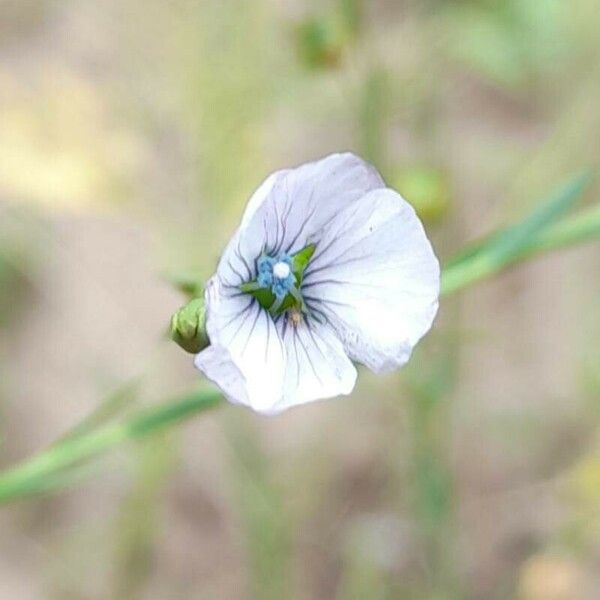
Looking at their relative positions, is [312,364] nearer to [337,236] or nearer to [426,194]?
[337,236]

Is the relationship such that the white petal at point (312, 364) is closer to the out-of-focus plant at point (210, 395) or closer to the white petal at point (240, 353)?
the white petal at point (240, 353)

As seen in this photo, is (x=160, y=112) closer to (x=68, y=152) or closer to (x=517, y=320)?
(x=68, y=152)

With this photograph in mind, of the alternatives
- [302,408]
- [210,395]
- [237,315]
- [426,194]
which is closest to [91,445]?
[210,395]

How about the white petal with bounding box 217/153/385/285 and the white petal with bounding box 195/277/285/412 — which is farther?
the white petal with bounding box 217/153/385/285

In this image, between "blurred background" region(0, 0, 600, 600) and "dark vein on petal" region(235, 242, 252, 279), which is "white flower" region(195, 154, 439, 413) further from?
"blurred background" region(0, 0, 600, 600)

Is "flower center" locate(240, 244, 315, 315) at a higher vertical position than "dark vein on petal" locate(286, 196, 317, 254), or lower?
lower

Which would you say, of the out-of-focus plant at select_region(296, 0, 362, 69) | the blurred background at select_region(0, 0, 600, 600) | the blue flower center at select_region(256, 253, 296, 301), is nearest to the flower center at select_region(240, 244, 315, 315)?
the blue flower center at select_region(256, 253, 296, 301)

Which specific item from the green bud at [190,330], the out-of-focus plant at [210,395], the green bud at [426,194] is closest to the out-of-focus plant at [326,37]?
the green bud at [426,194]
